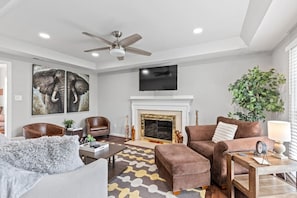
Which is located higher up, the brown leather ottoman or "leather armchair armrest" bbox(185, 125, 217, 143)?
"leather armchair armrest" bbox(185, 125, 217, 143)

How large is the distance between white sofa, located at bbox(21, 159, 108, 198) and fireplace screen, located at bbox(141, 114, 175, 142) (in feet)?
9.84

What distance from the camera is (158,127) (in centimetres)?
459

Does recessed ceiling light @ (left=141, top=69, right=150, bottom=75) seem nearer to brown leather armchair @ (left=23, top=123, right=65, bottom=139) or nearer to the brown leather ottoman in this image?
brown leather armchair @ (left=23, top=123, right=65, bottom=139)

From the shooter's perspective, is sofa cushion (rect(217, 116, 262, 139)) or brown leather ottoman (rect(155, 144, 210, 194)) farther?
sofa cushion (rect(217, 116, 262, 139))

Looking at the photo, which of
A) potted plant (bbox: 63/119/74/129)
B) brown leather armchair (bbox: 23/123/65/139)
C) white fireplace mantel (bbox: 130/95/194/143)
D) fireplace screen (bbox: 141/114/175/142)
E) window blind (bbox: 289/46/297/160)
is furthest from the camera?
potted plant (bbox: 63/119/74/129)

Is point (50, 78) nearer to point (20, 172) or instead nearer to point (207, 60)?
point (20, 172)

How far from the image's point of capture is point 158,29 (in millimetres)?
2775

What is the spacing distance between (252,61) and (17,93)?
5431 mm

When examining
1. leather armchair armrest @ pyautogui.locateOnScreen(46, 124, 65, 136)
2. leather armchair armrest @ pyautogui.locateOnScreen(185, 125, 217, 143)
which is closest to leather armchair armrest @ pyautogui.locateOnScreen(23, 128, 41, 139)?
leather armchair armrest @ pyautogui.locateOnScreen(46, 124, 65, 136)

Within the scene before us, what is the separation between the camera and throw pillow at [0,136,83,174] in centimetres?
115

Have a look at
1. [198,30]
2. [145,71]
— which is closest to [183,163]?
[198,30]

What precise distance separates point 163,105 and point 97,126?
7.53ft

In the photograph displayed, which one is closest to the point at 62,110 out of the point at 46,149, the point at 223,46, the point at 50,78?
the point at 50,78

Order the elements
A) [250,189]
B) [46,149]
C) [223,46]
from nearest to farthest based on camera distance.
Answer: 1. [46,149]
2. [250,189]
3. [223,46]
